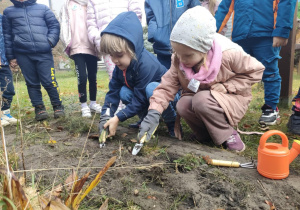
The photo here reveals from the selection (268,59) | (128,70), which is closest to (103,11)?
(128,70)

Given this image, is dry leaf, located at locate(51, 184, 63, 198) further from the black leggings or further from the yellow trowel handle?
the black leggings

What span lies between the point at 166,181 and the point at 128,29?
133cm

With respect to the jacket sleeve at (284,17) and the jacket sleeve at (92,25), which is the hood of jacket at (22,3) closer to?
the jacket sleeve at (92,25)

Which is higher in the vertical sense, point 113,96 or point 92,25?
point 92,25

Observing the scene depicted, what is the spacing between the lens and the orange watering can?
145 cm

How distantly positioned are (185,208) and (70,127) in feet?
→ 5.59

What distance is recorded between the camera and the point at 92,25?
10.3 ft

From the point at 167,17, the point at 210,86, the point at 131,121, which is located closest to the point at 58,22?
the point at 167,17

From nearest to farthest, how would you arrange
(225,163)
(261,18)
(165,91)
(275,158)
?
(275,158) < (225,163) < (165,91) < (261,18)

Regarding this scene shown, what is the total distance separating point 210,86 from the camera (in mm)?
2074

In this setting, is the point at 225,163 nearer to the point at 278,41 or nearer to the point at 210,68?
the point at 210,68

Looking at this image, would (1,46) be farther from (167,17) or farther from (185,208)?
(185,208)

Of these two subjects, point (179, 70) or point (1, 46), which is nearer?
point (179, 70)

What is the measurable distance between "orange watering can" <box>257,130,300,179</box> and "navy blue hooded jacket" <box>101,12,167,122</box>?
1113 mm
